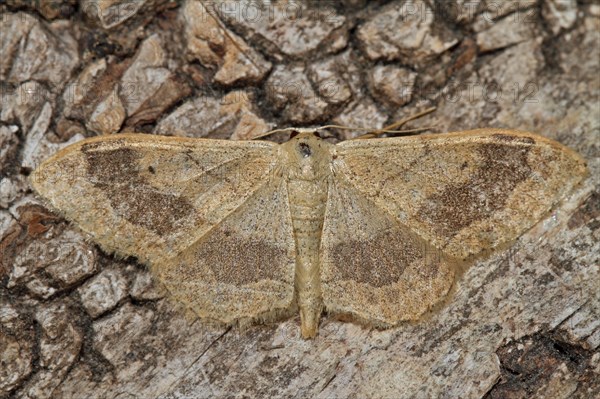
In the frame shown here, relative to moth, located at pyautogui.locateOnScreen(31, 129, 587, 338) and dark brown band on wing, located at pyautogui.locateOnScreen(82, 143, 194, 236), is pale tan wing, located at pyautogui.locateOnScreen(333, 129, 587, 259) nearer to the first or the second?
moth, located at pyautogui.locateOnScreen(31, 129, 587, 338)

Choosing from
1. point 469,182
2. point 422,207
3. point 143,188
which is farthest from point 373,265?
point 143,188

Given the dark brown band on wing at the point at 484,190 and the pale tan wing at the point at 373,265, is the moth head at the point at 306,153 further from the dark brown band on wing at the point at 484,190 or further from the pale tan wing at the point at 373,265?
the dark brown band on wing at the point at 484,190

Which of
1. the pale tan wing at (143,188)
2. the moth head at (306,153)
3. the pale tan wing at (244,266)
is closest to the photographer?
the pale tan wing at (143,188)

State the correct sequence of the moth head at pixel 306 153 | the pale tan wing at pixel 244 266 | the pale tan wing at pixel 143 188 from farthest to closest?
the moth head at pixel 306 153 < the pale tan wing at pixel 244 266 < the pale tan wing at pixel 143 188

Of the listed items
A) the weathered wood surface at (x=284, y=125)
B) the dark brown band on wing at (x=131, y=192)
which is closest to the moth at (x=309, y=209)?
the dark brown band on wing at (x=131, y=192)

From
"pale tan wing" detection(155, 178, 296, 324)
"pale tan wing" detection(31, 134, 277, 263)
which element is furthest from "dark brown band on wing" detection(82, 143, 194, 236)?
"pale tan wing" detection(155, 178, 296, 324)

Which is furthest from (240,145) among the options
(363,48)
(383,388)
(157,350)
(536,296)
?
(536,296)

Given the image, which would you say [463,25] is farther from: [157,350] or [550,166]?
[157,350]

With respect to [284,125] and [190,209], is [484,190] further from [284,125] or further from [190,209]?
[190,209]
